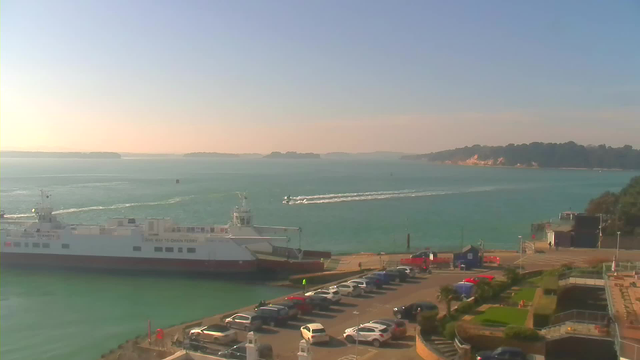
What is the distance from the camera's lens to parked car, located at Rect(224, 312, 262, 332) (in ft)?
43.2

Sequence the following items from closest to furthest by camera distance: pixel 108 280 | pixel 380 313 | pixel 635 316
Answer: pixel 635 316 < pixel 380 313 < pixel 108 280

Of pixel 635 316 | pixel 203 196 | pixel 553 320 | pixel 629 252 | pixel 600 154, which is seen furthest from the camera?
pixel 600 154

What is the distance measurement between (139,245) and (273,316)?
17.4m

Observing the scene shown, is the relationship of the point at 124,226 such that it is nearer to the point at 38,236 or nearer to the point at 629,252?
the point at 38,236

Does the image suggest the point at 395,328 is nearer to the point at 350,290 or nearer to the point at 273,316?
the point at 273,316

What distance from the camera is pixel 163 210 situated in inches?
2132

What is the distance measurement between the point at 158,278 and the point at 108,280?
251cm

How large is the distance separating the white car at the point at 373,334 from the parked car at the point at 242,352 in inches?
Answer: 75.6

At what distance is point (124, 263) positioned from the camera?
2872cm

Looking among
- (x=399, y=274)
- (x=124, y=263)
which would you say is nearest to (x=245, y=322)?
(x=399, y=274)

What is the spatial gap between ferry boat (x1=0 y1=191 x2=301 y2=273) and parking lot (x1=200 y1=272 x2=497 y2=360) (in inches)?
404

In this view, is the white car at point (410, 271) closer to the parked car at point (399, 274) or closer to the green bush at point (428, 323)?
the parked car at point (399, 274)

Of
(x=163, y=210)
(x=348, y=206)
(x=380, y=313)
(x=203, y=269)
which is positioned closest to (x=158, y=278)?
(x=203, y=269)

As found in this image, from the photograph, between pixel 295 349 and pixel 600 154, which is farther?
pixel 600 154
